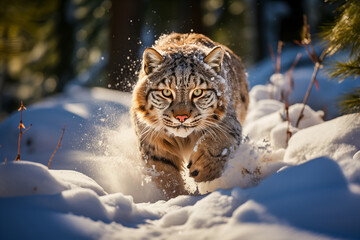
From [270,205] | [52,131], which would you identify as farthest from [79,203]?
[52,131]

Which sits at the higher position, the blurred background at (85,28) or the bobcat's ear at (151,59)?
the blurred background at (85,28)

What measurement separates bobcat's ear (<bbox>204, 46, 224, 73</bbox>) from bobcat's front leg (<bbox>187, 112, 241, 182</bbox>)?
582 millimetres

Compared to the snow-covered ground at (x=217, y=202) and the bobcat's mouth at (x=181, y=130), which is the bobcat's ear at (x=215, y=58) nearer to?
the bobcat's mouth at (x=181, y=130)

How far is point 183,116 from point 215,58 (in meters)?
0.72

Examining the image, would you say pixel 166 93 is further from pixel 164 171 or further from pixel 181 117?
pixel 164 171

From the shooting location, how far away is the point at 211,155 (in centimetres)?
331

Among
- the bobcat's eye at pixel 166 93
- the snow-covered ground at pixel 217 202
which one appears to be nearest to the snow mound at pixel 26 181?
the snow-covered ground at pixel 217 202

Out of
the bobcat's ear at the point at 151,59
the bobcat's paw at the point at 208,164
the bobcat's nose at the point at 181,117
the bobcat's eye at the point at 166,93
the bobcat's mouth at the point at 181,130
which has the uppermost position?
the bobcat's ear at the point at 151,59

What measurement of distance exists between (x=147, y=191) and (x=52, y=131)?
1.92 metres

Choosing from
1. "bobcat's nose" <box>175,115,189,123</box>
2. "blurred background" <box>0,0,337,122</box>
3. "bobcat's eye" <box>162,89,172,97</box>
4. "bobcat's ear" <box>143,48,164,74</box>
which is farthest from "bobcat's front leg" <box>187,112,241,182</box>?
"blurred background" <box>0,0,337,122</box>

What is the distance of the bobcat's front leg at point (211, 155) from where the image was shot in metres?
3.30

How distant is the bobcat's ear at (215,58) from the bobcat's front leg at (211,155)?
0.58 meters

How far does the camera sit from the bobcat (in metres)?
3.21

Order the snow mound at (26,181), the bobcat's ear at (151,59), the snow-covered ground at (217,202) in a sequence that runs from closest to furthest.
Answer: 1. the snow-covered ground at (217,202)
2. the snow mound at (26,181)
3. the bobcat's ear at (151,59)
